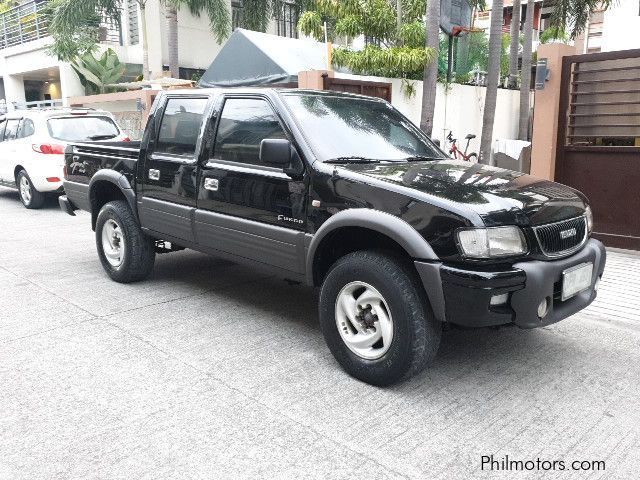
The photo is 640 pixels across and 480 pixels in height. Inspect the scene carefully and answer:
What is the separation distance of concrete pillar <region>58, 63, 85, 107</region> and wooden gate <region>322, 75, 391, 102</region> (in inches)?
523

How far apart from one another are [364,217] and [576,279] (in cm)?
134

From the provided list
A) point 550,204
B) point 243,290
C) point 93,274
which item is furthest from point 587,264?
point 93,274

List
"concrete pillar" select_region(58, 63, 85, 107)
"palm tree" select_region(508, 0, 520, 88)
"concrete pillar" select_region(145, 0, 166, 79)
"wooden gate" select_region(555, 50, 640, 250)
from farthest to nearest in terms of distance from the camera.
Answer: "concrete pillar" select_region(145, 0, 166, 79), "concrete pillar" select_region(58, 63, 85, 107), "palm tree" select_region(508, 0, 520, 88), "wooden gate" select_region(555, 50, 640, 250)

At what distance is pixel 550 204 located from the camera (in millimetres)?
3623

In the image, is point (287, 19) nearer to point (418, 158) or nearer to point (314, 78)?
point (314, 78)

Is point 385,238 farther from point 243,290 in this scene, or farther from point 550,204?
point 243,290

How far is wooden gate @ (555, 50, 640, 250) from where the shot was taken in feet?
23.3

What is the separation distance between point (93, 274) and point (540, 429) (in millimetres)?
4780

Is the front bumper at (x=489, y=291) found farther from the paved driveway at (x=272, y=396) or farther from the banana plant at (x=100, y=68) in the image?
the banana plant at (x=100, y=68)

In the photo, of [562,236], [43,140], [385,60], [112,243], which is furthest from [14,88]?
[562,236]

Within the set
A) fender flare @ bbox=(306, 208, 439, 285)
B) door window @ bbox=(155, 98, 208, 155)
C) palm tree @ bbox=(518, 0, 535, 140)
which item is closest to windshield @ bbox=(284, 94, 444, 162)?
fender flare @ bbox=(306, 208, 439, 285)

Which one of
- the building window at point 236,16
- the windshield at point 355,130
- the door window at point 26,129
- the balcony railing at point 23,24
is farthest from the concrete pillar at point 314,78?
the balcony railing at point 23,24

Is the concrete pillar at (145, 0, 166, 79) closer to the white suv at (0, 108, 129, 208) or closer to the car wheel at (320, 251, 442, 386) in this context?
the white suv at (0, 108, 129, 208)

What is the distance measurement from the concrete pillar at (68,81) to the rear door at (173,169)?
17.4 m
